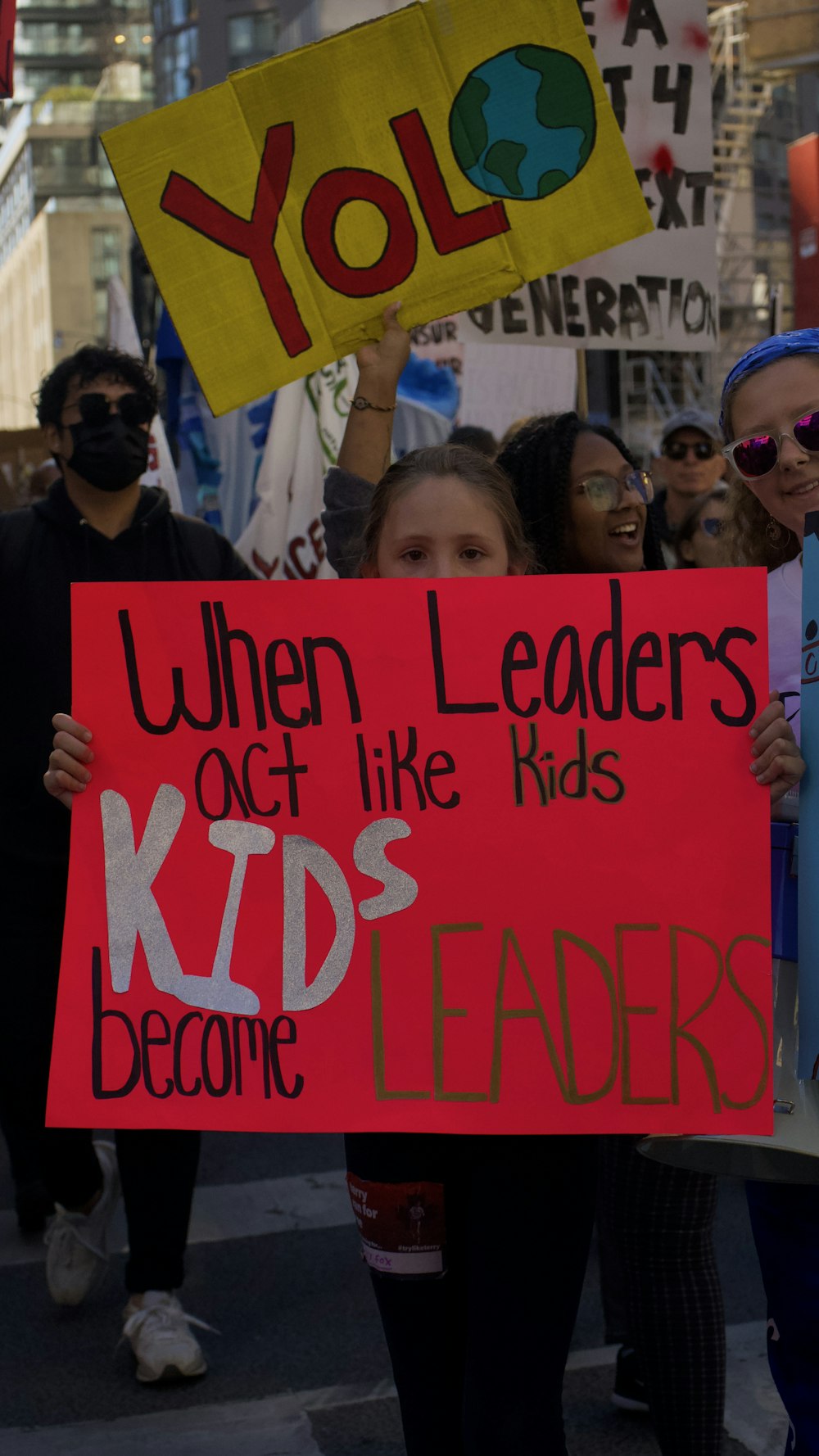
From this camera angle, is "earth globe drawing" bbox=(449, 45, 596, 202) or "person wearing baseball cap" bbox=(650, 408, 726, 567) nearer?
"earth globe drawing" bbox=(449, 45, 596, 202)

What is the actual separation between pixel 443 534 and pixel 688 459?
433 cm

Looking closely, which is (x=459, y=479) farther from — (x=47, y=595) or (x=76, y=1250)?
(x=76, y=1250)

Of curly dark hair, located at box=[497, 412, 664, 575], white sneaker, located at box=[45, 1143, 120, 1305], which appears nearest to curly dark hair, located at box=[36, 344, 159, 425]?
curly dark hair, located at box=[497, 412, 664, 575]

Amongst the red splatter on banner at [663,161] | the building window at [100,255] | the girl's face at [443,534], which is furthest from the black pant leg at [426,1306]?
the building window at [100,255]

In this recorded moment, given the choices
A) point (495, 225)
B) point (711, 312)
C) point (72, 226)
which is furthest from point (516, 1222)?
point (72, 226)

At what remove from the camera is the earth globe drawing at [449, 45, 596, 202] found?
10.0 ft

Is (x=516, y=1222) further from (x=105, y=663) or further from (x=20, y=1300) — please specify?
(x=20, y=1300)

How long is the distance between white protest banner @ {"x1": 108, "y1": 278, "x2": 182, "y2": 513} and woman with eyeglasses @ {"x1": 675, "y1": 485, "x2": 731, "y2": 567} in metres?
1.79

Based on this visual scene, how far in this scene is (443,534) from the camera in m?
2.34

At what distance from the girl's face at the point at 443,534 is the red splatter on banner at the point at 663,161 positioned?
2.80 m

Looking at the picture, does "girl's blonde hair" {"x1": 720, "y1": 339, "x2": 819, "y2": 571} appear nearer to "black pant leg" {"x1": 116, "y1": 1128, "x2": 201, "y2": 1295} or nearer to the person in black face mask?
the person in black face mask

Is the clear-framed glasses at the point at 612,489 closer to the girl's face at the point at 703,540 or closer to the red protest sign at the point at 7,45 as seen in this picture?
the red protest sign at the point at 7,45

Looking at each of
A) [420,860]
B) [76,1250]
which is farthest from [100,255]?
[420,860]

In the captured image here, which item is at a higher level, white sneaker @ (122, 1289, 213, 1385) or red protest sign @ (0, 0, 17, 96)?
red protest sign @ (0, 0, 17, 96)
